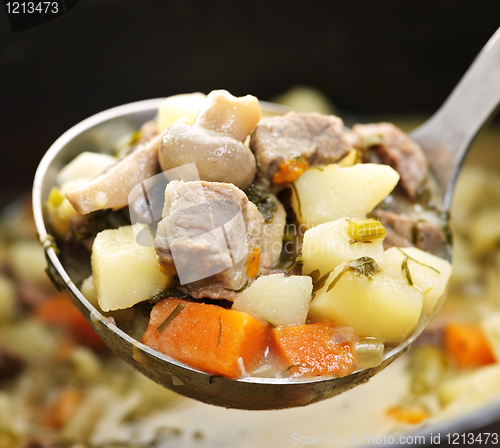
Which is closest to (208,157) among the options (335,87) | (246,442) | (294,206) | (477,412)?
(294,206)

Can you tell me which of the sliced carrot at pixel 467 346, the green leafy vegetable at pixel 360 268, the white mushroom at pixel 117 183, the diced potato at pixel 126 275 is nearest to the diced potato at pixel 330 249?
the green leafy vegetable at pixel 360 268

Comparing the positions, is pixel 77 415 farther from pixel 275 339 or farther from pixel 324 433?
pixel 275 339

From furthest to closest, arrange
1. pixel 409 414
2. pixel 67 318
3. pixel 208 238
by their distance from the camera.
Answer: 1. pixel 67 318
2. pixel 409 414
3. pixel 208 238

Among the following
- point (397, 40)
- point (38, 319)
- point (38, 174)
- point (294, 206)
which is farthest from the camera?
point (397, 40)

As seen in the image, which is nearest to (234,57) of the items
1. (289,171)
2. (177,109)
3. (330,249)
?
(177,109)

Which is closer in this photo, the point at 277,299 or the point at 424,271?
the point at 277,299

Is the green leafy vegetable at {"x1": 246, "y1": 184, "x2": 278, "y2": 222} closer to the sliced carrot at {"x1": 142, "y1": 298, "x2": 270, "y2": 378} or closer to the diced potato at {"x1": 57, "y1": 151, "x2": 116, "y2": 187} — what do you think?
the sliced carrot at {"x1": 142, "y1": 298, "x2": 270, "y2": 378}

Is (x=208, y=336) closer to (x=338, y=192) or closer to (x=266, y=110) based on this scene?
(x=338, y=192)
